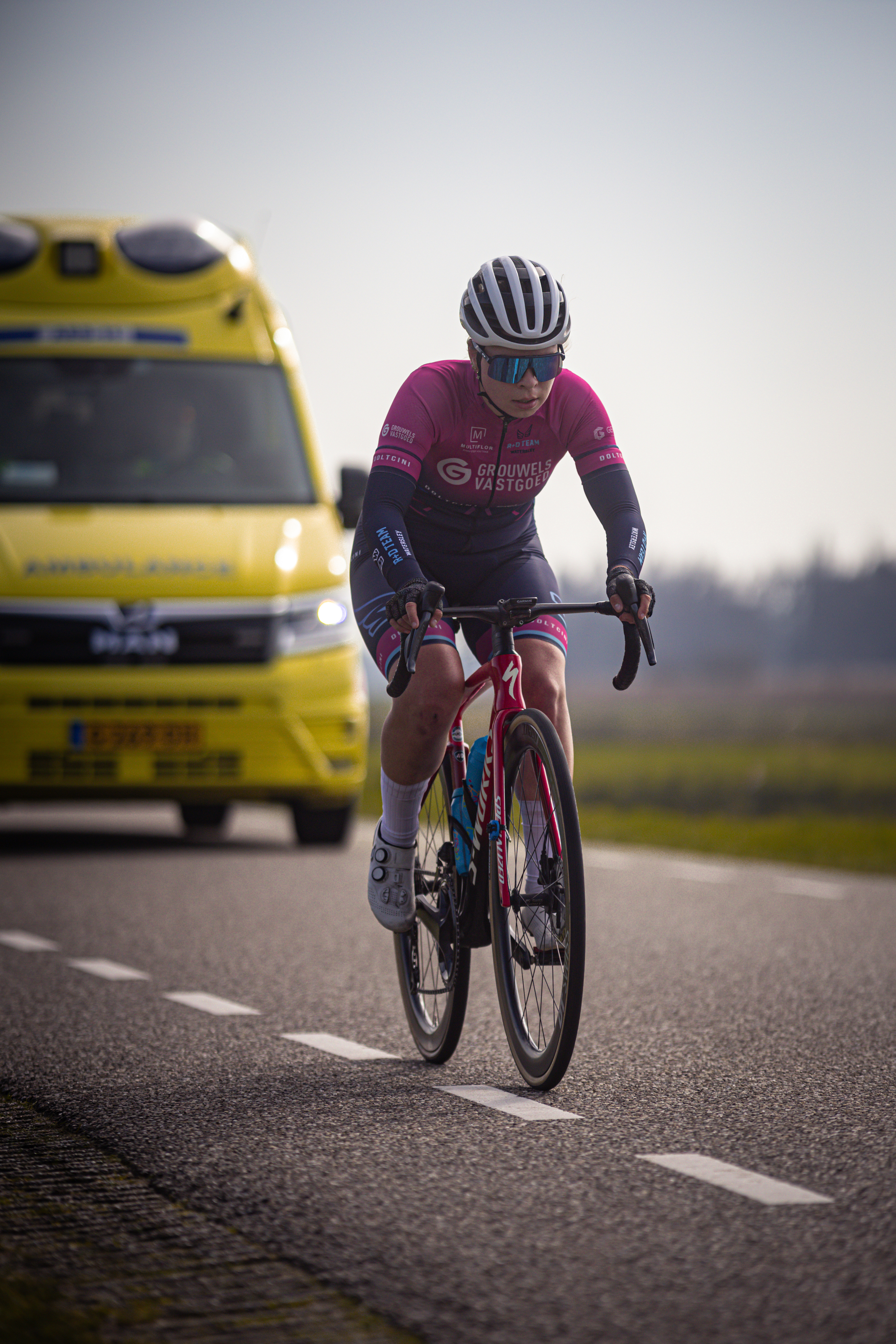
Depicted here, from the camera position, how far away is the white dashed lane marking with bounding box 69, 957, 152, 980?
668cm

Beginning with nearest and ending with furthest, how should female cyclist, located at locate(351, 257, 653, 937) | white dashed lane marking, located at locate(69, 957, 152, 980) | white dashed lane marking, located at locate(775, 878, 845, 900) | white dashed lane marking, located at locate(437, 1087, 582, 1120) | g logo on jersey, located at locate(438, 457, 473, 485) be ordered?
white dashed lane marking, located at locate(437, 1087, 582, 1120) < female cyclist, located at locate(351, 257, 653, 937) < g logo on jersey, located at locate(438, 457, 473, 485) < white dashed lane marking, located at locate(69, 957, 152, 980) < white dashed lane marking, located at locate(775, 878, 845, 900)

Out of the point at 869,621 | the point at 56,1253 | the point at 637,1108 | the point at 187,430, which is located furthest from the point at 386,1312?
the point at 869,621

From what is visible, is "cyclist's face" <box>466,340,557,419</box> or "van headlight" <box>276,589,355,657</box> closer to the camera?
"cyclist's face" <box>466,340,557,419</box>

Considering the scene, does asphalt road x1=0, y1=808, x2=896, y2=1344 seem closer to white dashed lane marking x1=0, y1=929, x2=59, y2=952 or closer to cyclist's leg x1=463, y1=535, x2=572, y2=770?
white dashed lane marking x1=0, y1=929, x2=59, y2=952

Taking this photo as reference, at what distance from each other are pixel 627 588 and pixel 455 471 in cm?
69

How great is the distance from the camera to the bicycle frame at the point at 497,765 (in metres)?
4.79

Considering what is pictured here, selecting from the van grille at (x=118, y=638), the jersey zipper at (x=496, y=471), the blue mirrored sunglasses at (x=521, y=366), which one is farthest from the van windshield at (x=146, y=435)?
the blue mirrored sunglasses at (x=521, y=366)

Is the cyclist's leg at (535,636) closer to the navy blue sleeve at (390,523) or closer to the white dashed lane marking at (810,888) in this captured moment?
the navy blue sleeve at (390,523)

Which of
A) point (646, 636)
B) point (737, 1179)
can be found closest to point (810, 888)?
point (646, 636)

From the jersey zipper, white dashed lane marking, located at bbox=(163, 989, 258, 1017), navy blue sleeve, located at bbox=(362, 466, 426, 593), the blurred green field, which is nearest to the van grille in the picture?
the blurred green field

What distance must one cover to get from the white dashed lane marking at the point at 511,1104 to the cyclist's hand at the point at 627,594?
48.9 inches

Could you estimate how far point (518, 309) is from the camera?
4828 mm

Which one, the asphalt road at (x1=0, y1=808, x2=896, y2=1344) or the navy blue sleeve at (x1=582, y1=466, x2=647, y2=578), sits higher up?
the navy blue sleeve at (x1=582, y1=466, x2=647, y2=578)

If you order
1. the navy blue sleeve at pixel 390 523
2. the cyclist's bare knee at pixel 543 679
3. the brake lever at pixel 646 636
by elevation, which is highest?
the navy blue sleeve at pixel 390 523
